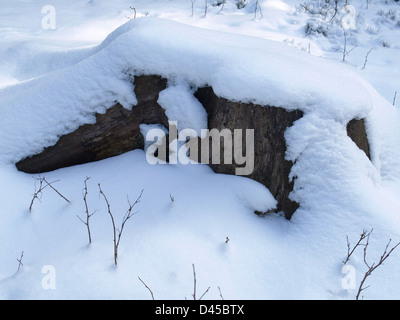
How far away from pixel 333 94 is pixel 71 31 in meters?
4.33

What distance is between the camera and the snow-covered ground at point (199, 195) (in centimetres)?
189

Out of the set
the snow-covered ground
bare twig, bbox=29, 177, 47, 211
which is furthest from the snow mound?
bare twig, bbox=29, 177, 47, 211

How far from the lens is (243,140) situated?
2.42 metres

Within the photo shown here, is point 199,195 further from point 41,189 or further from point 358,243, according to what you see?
point 41,189

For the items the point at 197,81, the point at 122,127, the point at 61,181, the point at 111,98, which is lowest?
the point at 61,181

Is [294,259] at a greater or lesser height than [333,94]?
lesser

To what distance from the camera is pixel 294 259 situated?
1.99 metres
